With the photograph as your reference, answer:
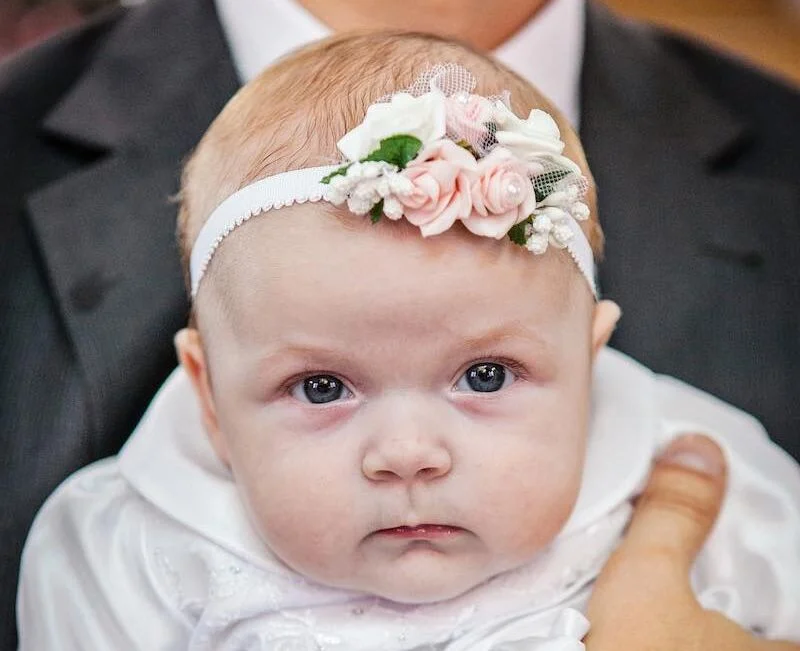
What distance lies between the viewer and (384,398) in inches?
33.4

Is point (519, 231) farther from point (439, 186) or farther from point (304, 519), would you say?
Answer: point (304, 519)

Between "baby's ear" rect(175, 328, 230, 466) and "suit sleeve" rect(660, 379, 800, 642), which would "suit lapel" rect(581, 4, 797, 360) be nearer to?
"suit sleeve" rect(660, 379, 800, 642)

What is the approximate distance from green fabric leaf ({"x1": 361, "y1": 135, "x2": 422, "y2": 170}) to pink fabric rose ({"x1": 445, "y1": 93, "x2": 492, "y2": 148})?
4 cm

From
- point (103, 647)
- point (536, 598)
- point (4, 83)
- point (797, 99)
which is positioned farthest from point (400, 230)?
point (797, 99)

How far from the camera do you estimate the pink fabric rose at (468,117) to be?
818 mm

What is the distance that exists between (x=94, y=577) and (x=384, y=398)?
0.36m

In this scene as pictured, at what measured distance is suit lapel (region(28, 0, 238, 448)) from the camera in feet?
3.76

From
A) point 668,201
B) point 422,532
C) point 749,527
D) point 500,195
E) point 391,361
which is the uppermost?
point 500,195

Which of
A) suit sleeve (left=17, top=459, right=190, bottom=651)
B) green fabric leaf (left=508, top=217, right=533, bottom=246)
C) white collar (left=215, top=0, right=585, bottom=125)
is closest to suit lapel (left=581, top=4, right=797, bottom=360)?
white collar (left=215, top=0, right=585, bottom=125)

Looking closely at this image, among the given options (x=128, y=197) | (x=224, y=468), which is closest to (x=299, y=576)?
(x=224, y=468)

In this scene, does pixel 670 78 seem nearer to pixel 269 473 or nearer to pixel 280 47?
pixel 280 47

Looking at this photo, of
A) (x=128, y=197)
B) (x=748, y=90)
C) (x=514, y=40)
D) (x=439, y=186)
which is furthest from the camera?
(x=748, y=90)

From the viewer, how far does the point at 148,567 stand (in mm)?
1005

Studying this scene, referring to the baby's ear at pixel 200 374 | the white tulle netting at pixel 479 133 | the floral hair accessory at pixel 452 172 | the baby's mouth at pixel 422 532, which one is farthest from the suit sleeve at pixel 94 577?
the white tulle netting at pixel 479 133
